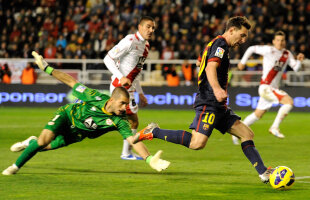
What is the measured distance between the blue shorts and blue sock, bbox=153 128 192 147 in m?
0.15

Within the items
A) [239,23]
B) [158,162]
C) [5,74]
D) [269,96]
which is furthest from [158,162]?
[5,74]

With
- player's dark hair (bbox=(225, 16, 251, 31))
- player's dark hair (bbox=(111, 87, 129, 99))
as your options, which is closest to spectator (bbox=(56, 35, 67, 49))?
player's dark hair (bbox=(111, 87, 129, 99))

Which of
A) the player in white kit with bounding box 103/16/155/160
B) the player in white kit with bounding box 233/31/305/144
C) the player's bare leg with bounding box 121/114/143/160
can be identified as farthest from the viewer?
the player in white kit with bounding box 233/31/305/144

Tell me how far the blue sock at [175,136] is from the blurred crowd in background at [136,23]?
16.1 meters

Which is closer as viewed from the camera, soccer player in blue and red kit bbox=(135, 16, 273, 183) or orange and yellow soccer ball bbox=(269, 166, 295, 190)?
orange and yellow soccer ball bbox=(269, 166, 295, 190)

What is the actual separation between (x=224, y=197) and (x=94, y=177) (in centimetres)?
212

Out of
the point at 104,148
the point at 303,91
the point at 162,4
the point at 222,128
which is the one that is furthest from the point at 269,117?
the point at 222,128

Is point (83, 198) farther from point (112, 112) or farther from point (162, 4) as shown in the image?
point (162, 4)

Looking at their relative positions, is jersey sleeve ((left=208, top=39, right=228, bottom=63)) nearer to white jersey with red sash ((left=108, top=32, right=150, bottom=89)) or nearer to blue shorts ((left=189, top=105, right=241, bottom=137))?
blue shorts ((left=189, top=105, right=241, bottom=137))

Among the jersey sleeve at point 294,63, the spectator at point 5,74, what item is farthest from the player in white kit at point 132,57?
the spectator at point 5,74

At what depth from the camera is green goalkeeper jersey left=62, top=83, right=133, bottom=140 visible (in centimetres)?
850

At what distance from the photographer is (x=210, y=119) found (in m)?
8.15

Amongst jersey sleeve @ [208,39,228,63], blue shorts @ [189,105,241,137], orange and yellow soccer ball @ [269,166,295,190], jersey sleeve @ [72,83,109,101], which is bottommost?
orange and yellow soccer ball @ [269,166,295,190]

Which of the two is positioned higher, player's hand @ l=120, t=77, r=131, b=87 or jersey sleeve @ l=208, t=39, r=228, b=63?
jersey sleeve @ l=208, t=39, r=228, b=63
